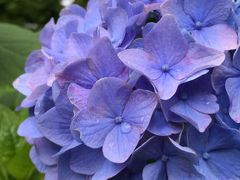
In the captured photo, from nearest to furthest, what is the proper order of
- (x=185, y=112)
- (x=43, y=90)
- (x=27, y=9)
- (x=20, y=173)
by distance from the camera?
1. (x=185, y=112)
2. (x=43, y=90)
3. (x=20, y=173)
4. (x=27, y=9)

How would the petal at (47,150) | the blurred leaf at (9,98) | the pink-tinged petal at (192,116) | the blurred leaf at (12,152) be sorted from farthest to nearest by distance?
the blurred leaf at (9,98)
the blurred leaf at (12,152)
the petal at (47,150)
the pink-tinged petal at (192,116)

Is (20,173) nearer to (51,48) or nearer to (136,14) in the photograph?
(51,48)

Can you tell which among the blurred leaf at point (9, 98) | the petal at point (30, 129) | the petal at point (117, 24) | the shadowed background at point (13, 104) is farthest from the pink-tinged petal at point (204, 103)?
the blurred leaf at point (9, 98)

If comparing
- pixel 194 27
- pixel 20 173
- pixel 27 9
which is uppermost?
pixel 194 27

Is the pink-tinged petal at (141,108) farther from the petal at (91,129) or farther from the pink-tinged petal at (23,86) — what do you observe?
the pink-tinged petal at (23,86)

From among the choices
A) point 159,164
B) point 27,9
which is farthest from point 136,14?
point 27,9

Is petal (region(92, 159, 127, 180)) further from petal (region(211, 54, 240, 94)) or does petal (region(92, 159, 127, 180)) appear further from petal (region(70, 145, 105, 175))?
petal (region(211, 54, 240, 94))
